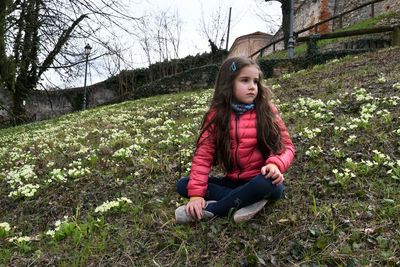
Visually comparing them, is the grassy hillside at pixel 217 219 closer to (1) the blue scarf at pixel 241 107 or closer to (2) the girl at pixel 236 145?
(2) the girl at pixel 236 145

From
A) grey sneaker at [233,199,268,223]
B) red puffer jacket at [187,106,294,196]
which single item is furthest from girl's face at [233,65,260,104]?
grey sneaker at [233,199,268,223]

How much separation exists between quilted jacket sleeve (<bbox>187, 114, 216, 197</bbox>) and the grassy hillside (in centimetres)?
35

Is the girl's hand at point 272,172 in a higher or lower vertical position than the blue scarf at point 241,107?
lower

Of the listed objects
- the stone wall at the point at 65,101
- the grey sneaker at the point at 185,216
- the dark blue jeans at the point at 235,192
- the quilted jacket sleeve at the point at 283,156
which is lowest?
the stone wall at the point at 65,101

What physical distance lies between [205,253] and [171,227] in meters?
0.56

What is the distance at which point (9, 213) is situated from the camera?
5.11 meters

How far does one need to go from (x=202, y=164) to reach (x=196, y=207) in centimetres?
39

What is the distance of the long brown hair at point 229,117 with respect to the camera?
3.69 meters

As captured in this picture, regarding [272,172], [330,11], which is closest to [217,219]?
[272,172]

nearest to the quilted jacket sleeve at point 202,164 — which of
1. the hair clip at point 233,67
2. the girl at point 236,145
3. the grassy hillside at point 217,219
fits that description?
the girl at point 236,145

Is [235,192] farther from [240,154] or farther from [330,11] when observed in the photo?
[330,11]

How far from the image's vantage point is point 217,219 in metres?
3.81

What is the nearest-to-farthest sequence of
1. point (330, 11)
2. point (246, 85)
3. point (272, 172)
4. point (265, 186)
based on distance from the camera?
point (272, 172) → point (265, 186) → point (246, 85) → point (330, 11)

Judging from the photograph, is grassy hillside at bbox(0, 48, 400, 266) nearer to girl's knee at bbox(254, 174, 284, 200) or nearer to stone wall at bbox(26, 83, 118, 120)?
girl's knee at bbox(254, 174, 284, 200)
